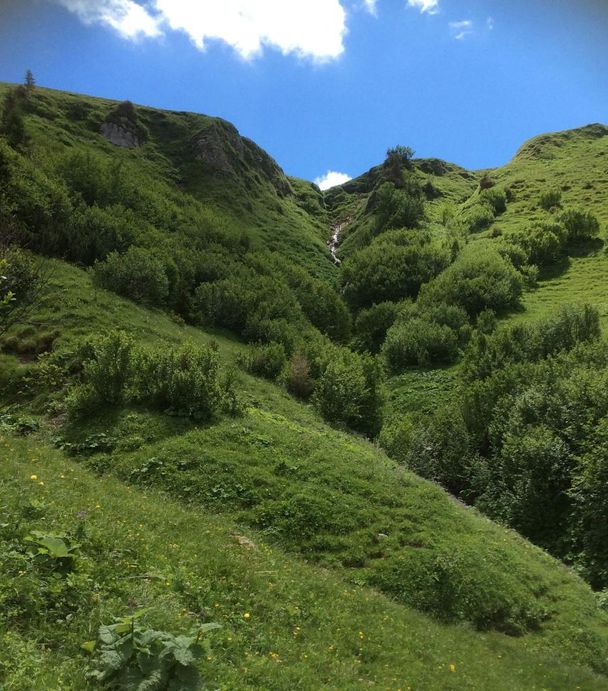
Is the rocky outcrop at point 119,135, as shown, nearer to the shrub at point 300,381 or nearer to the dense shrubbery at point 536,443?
the shrub at point 300,381

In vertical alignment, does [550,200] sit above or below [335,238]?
above

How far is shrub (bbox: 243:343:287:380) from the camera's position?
39.2 meters

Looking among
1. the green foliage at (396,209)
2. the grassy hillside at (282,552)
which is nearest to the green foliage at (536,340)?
the grassy hillside at (282,552)

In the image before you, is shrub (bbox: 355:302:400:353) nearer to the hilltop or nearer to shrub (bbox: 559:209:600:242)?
the hilltop

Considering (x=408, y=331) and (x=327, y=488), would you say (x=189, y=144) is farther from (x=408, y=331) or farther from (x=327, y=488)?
(x=327, y=488)

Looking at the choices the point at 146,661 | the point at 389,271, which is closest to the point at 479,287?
the point at 389,271

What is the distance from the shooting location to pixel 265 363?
39.5m

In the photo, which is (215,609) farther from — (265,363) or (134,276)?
(134,276)

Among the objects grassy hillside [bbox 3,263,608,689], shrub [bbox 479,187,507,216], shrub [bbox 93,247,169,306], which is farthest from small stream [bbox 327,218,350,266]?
grassy hillside [bbox 3,263,608,689]

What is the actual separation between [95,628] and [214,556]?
5005 millimetres

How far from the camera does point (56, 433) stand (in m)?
21.2

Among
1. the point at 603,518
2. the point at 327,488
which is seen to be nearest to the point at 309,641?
the point at 327,488

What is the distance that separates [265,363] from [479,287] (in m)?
39.1

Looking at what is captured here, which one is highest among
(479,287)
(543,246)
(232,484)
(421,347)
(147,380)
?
(543,246)
